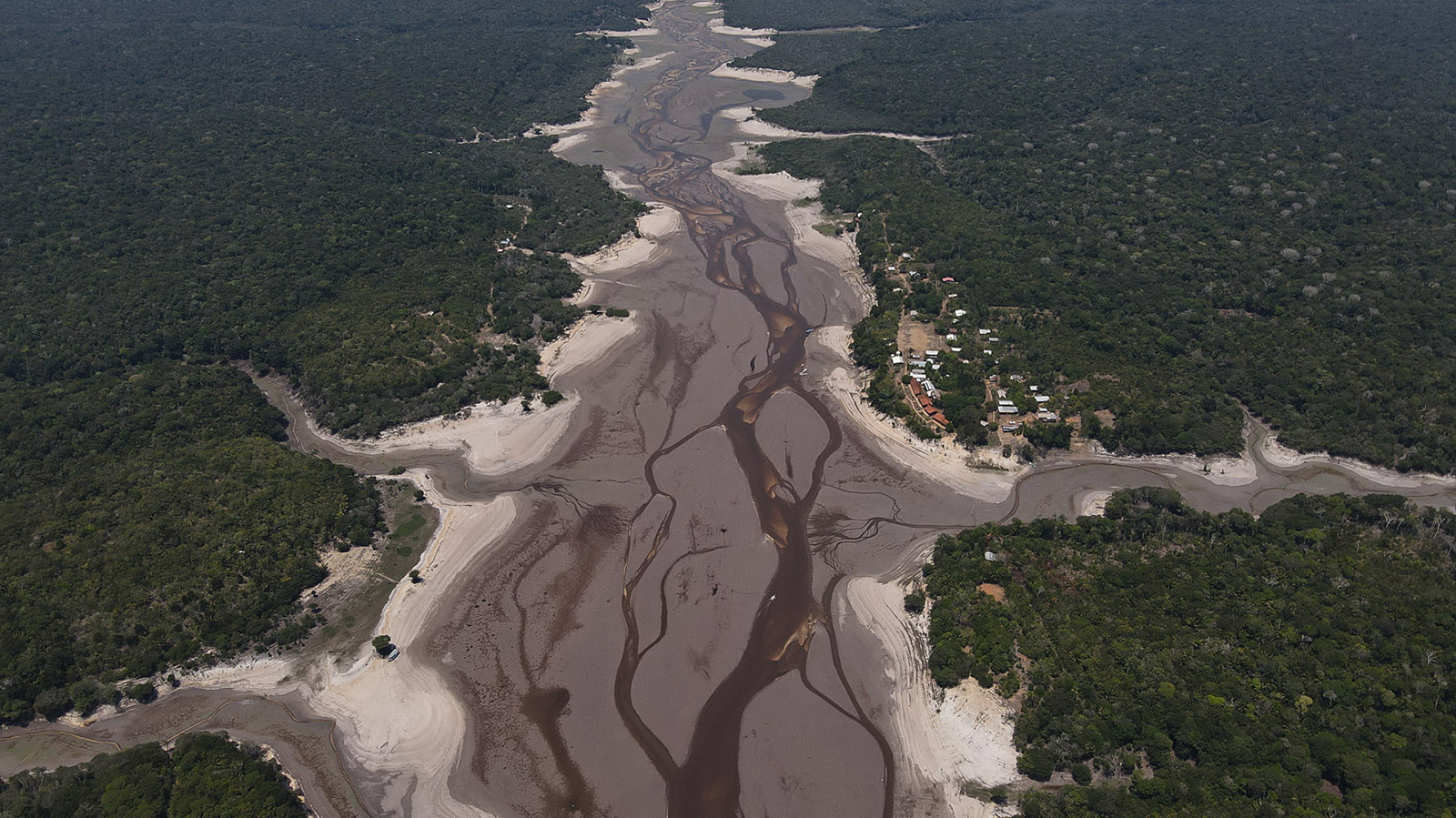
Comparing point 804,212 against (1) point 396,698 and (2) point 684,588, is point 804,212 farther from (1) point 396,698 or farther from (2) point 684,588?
(1) point 396,698

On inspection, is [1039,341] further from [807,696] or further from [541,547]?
[541,547]

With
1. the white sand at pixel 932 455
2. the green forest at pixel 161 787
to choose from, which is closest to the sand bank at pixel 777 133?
the white sand at pixel 932 455

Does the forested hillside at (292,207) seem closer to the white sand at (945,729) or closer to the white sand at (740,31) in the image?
the white sand at (945,729)

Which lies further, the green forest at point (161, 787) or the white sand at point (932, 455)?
the white sand at point (932, 455)

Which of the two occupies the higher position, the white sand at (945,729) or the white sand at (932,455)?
the white sand at (932,455)

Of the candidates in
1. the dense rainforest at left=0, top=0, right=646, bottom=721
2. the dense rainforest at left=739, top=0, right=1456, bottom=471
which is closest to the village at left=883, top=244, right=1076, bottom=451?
the dense rainforest at left=739, top=0, right=1456, bottom=471

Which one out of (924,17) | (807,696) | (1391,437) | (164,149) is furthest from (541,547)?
(924,17)
